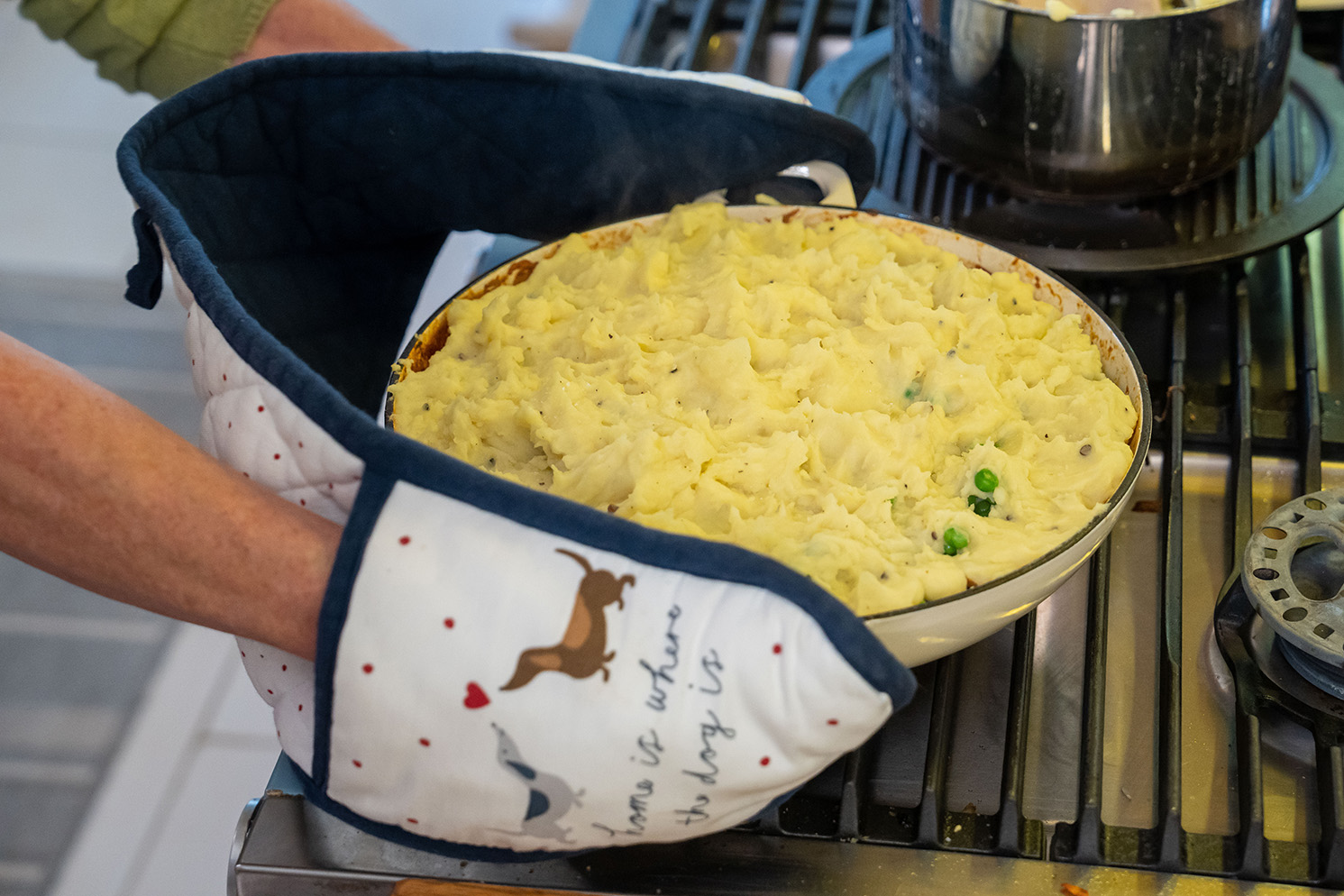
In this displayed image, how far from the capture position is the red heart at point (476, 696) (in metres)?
0.54

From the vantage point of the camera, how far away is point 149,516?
58cm

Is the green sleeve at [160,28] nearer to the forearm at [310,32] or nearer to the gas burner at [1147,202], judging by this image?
the forearm at [310,32]

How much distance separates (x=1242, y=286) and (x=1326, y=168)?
0.14 m

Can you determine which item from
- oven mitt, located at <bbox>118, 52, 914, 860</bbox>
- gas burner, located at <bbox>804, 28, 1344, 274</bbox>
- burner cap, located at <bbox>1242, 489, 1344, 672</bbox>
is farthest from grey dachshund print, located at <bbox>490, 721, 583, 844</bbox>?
gas burner, located at <bbox>804, 28, 1344, 274</bbox>

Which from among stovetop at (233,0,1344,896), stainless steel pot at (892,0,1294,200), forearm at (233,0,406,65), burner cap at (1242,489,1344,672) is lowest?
stovetop at (233,0,1344,896)

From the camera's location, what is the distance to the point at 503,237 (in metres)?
1.17

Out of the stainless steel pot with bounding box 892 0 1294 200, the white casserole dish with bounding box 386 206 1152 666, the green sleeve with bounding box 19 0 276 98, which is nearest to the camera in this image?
the white casserole dish with bounding box 386 206 1152 666

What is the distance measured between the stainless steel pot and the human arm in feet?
1.73

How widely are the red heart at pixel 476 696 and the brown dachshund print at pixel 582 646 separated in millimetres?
16

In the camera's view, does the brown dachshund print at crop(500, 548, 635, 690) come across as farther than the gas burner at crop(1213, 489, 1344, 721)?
No

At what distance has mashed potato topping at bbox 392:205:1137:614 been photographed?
0.68 m

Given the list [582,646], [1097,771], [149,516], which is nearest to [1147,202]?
[1097,771]

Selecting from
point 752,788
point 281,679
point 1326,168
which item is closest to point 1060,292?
point 1326,168

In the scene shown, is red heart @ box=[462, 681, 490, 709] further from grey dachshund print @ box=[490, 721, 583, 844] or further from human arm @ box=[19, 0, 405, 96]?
human arm @ box=[19, 0, 405, 96]
